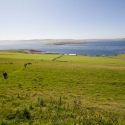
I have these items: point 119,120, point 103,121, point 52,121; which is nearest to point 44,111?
point 52,121

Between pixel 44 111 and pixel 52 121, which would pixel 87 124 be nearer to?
pixel 52 121

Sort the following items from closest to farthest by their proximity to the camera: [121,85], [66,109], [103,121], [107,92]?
[103,121]
[66,109]
[107,92]
[121,85]

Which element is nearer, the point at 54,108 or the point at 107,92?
the point at 54,108

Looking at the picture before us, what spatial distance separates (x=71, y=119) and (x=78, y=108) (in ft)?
8.52

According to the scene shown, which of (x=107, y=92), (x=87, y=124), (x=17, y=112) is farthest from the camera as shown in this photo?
(x=107, y=92)

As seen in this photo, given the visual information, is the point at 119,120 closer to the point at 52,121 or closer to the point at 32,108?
the point at 52,121

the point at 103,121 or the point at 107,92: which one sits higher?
the point at 103,121

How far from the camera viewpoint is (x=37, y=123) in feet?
33.0

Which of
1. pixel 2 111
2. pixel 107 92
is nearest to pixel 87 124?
pixel 2 111

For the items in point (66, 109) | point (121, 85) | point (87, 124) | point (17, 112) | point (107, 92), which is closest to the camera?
point (87, 124)

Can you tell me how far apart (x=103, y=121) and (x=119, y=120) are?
1.36 meters

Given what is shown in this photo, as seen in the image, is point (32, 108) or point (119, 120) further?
point (32, 108)

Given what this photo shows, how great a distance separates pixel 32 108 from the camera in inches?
504

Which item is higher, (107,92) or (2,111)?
(2,111)
